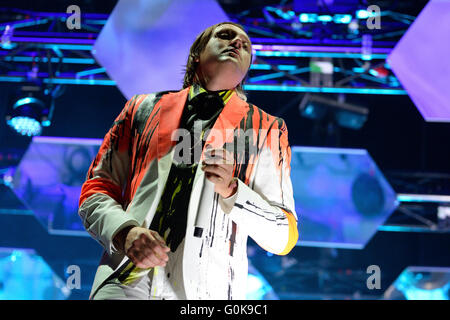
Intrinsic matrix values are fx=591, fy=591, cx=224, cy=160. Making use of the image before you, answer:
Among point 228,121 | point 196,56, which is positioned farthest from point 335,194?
point 228,121

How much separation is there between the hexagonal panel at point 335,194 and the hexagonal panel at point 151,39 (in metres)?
1.43

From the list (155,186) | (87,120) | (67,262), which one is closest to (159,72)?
(87,120)

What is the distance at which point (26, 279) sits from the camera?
411cm

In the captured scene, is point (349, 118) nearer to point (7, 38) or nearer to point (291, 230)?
point (7, 38)

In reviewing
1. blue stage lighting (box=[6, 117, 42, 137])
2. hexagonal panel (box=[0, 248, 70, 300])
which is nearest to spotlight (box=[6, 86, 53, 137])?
blue stage lighting (box=[6, 117, 42, 137])

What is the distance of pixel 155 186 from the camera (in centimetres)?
125

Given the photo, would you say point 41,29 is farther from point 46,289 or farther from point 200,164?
point 200,164

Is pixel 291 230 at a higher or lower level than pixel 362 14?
lower

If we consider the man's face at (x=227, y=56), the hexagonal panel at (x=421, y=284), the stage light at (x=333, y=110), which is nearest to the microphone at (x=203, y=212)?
the man's face at (x=227, y=56)

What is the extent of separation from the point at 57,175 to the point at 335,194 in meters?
2.08

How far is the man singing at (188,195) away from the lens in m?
1.18

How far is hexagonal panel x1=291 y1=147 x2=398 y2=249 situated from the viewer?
14.5 feet

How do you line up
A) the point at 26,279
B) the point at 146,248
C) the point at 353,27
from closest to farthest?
the point at 146,248, the point at 353,27, the point at 26,279

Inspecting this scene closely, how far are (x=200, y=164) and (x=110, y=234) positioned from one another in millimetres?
240
